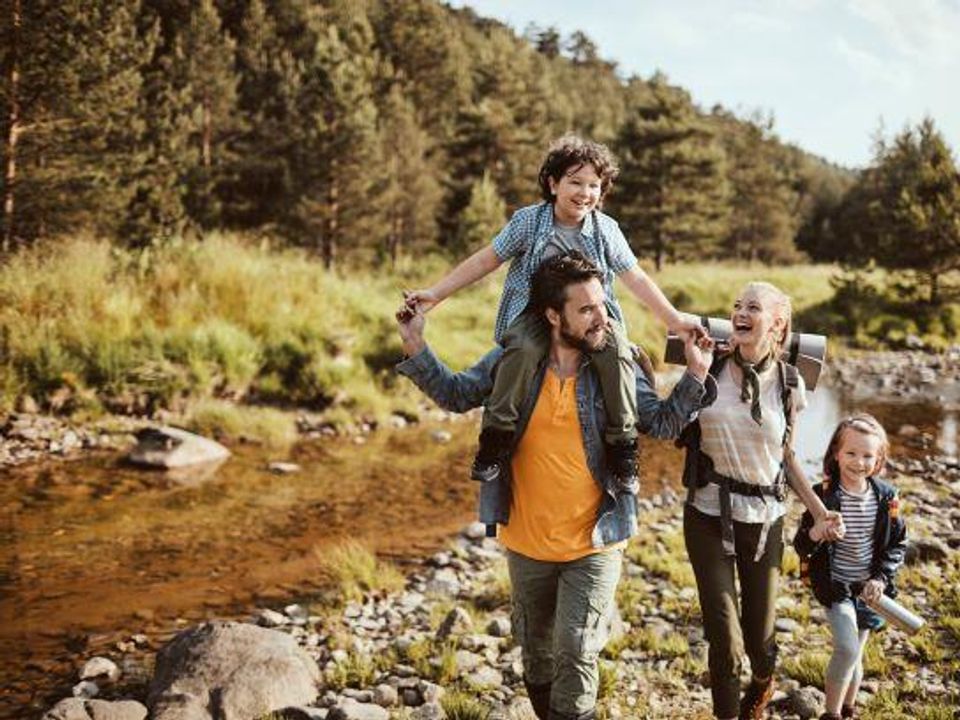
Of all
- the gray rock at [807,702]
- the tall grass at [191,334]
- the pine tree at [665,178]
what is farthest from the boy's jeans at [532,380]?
the pine tree at [665,178]

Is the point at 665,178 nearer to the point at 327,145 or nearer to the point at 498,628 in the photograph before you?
the point at 327,145

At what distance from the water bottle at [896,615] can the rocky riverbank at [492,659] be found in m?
0.77

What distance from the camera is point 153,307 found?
1314 centimetres

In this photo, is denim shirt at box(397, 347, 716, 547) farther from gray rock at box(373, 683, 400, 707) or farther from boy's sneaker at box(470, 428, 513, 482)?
gray rock at box(373, 683, 400, 707)

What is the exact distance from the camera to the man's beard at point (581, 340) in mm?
3039

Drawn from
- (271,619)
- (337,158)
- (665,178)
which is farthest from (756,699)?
(665,178)

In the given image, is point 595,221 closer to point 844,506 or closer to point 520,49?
point 844,506

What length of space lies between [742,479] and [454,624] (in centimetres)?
285

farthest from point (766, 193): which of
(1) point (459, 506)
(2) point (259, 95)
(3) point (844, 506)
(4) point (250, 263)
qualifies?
(3) point (844, 506)

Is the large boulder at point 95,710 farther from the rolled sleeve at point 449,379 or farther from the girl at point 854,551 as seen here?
the girl at point 854,551

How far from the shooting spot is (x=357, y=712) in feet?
14.4

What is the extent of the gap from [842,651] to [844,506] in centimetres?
72

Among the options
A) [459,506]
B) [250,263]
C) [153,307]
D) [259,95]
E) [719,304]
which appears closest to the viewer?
[459,506]

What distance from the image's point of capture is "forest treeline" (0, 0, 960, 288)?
53.0ft
